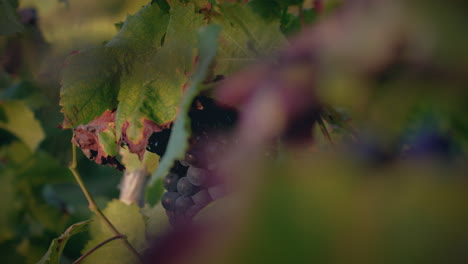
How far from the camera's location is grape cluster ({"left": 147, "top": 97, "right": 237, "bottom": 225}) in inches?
25.2

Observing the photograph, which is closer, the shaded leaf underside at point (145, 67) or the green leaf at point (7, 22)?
the shaded leaf underside at point (145, 67)

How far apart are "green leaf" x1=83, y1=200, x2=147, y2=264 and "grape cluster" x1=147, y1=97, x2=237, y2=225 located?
24 centimetres

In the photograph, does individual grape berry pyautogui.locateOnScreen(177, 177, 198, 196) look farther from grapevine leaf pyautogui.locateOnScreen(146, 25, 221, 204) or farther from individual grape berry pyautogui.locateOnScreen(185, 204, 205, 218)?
grapevine leaf pyautogui.locateOnScreen(146, 25, 221, 204)

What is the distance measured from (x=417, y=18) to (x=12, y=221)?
7.30ft

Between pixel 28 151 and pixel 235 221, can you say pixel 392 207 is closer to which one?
pixel 235 221

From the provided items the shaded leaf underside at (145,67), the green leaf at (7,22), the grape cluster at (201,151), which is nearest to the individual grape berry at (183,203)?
the grape cluster at (201,151)

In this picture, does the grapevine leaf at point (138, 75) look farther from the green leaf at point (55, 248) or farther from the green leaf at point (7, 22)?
the green leaf at point (7, 22)

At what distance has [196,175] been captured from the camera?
67cm

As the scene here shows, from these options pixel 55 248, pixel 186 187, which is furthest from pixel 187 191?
pixel 55 248

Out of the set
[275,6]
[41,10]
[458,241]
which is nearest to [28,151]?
[41,10]

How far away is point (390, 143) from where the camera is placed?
37 centimetres

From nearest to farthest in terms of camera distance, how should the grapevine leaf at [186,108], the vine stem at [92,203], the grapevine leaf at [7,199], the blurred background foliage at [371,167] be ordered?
the blurred background foliage at [371,167] < the grapevine leaf at [186,108] < the vine stem at [92,203] < the grapevine leaf at [7,199]

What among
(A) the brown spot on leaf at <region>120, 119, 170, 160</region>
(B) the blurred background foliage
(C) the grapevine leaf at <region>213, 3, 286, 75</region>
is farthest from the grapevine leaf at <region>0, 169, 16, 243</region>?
(B) the blurred background foliage

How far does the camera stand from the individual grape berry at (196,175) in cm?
67
